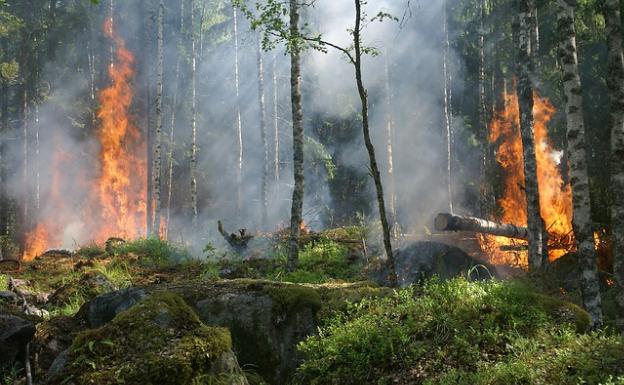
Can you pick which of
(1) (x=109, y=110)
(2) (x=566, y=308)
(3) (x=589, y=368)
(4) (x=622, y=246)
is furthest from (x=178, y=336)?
(1) (x=109, y=110)

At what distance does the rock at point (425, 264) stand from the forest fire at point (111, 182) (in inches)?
789

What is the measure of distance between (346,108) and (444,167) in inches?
287

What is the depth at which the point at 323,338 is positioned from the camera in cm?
605

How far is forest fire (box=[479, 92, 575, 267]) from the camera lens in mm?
16141

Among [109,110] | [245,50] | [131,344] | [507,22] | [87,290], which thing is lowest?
[87,290]

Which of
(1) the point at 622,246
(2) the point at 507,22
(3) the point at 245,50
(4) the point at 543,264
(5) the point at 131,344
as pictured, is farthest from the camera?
(3) the point at 245,50

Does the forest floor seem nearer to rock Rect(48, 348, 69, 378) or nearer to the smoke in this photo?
rock Rect(48, 348, 69, 378)

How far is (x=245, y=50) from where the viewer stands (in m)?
40.6

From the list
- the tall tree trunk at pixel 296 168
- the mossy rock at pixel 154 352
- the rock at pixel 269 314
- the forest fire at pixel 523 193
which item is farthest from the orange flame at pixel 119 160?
the mossy rock at pixel 154 352

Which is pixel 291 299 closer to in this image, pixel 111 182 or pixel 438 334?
pixel 438 334

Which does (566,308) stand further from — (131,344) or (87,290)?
(87,290)

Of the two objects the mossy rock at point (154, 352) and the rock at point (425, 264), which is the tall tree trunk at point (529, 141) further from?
the mossy rock at point (154, 352)

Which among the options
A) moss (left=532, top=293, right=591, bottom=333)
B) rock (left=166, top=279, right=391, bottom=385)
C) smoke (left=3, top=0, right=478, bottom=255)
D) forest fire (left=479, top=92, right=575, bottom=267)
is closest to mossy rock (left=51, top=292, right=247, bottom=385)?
rock (left=166, top=279, right=391, bottom=385)

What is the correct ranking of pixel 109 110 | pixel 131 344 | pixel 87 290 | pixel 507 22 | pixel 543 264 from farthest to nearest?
pixel 109 110 < pixel 507 22 < pixel 543 264 < pixel 87 290 < pixel 131 344
